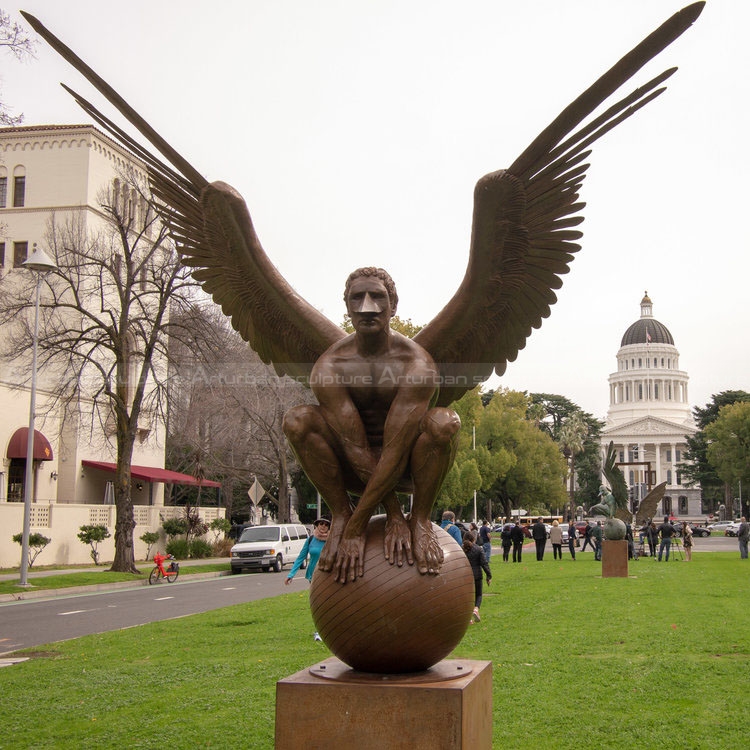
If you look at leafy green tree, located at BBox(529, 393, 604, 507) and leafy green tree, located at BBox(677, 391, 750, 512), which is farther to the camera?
leafy green tree, located at BBox(529, 393, 604, 507)

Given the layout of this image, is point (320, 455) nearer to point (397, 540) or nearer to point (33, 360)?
point (397, 540)

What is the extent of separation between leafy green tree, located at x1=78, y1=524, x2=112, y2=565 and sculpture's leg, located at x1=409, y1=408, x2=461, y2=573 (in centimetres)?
2560

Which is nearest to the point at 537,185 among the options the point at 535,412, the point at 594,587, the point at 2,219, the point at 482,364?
the point at 482,364

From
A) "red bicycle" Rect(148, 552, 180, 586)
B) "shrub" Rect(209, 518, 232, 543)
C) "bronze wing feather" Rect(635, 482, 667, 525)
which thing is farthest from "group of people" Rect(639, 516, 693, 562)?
"shrub" Rect(209, 518, 232, 543)

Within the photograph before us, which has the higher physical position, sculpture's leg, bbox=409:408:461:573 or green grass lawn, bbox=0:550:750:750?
sculpture's leg, bbox=409:408:461:573

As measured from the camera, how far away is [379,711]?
4527mm

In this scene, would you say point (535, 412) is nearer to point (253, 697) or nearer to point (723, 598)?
point (723, 598)

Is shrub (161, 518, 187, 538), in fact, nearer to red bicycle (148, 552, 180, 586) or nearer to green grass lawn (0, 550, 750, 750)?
red bicycle (148, 552, 180, 586)

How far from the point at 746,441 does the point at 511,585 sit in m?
63.8

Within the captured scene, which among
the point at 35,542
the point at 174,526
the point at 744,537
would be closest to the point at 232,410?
the point at 174,526

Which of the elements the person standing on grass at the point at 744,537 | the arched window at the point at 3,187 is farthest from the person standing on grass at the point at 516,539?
the arched window at the point at 3,187

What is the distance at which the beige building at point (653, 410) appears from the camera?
125m

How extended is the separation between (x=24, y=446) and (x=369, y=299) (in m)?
25.0

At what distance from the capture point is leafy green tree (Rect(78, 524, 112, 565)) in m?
28.1
